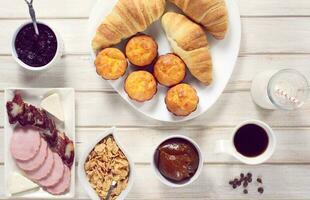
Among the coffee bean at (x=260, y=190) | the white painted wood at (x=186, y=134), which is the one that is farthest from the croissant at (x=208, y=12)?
the coffee bean at (x=260, y=190)

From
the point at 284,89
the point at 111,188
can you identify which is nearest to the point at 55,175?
the point at 111,188

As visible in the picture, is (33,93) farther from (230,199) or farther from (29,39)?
(230,199)

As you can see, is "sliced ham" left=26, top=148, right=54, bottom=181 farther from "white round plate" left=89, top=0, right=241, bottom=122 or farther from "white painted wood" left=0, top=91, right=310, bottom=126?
"white round plate" left=89, top=0, right=241, bottom=122

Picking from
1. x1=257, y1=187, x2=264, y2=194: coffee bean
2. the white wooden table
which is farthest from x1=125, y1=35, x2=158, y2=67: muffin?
x1=257, y1=187, x2=264, y2=194: coffee bean

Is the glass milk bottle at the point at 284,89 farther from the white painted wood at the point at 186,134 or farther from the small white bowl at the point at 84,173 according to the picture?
the small white bowl at the point at 84,173

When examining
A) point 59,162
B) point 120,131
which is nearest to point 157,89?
point 120,131

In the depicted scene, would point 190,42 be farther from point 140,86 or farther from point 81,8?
point 81,8
